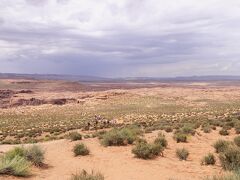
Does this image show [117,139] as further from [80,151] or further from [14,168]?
[14,168]

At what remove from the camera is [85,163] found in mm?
19000

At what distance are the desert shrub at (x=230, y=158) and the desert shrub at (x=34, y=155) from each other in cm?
727

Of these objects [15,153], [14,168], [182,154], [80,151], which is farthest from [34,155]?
[182,154]

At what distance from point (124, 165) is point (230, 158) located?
4.34 meters

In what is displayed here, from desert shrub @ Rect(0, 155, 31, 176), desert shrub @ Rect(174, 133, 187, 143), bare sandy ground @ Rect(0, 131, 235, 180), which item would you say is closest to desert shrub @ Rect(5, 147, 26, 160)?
bare sandy ground @ Rect(0, 131, 235, 180)

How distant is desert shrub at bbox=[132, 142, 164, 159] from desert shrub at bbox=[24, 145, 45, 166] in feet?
14.5

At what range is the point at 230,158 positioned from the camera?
17.5 m

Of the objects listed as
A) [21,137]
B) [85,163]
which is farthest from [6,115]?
[85,163]

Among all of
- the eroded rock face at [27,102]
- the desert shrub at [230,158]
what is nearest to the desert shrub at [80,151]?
the desert shrub at [230,158]

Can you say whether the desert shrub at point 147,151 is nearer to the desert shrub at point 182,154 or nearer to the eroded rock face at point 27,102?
the desert shrub at point 182,154

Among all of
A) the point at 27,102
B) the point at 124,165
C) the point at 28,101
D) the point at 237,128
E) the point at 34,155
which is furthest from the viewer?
the point at 28,101

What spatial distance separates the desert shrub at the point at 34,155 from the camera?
682 inches

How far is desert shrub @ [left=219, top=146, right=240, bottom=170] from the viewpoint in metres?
16.8

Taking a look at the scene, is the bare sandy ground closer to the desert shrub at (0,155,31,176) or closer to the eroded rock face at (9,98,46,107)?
the desert shrub at (0,155,31,176)
